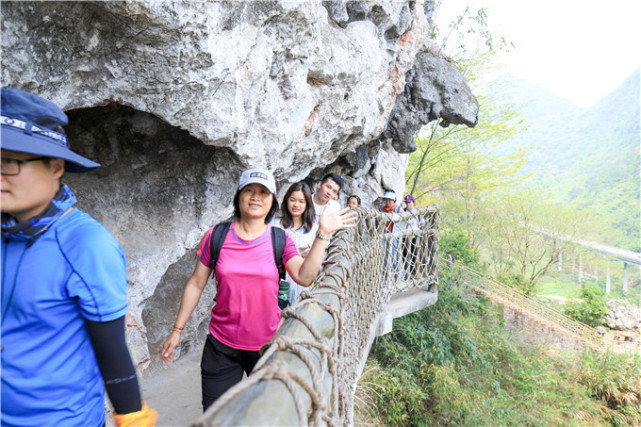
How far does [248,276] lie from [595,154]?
5422 cm

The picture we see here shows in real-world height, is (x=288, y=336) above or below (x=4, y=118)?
below

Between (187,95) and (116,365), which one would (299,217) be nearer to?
(187,95)

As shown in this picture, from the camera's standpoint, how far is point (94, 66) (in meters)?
2.54

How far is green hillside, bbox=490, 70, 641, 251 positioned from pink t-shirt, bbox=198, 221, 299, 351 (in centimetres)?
1478

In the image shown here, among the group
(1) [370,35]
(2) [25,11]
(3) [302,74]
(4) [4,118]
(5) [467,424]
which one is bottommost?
(5) [467,424]

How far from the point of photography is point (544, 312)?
516 inches

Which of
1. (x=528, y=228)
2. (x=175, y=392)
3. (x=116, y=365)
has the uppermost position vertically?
(x=116, y=365)

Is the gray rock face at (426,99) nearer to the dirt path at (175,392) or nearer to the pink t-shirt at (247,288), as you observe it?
the dirt path at (175,392)

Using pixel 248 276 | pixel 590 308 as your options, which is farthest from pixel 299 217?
pixel 590 308

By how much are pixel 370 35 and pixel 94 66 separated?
155 inches

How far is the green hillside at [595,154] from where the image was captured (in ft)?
100

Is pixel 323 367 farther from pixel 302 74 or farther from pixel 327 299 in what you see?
pixel 302 74

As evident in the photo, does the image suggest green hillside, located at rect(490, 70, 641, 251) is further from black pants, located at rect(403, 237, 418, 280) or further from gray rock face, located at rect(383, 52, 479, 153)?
black pants, located at rect(403, 237, 418, 280)

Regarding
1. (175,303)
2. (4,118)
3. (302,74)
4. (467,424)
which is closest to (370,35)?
(302,74)
